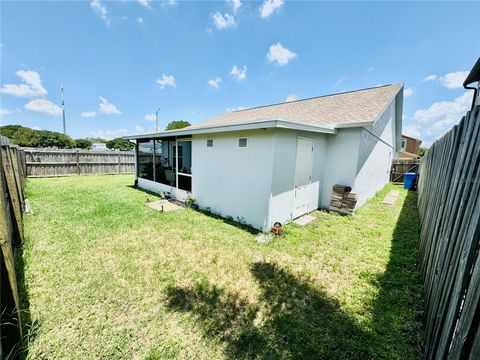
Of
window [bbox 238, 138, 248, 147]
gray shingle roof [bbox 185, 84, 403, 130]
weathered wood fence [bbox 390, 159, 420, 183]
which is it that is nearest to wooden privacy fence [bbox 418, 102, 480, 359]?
window [bbox 238, 138, 248, 147]

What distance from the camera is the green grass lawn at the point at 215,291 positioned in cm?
219

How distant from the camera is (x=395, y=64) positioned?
8.88 metres

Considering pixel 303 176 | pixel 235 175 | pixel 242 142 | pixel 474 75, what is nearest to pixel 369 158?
pixel 474 75

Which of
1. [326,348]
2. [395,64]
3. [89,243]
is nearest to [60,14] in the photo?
[89,243]

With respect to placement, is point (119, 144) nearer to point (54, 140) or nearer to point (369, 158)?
point (54, 140)

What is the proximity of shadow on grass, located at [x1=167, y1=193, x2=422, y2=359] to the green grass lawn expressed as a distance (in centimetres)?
1

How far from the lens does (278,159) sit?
511 centimetres

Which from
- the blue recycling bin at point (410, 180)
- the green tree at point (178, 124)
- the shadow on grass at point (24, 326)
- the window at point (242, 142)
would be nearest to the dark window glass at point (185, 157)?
the window at point (242, 142)

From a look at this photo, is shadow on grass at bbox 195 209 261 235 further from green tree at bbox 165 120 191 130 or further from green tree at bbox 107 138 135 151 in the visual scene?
green tree at bbox 107 138 135 151

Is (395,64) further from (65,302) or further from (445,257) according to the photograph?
(65,302)

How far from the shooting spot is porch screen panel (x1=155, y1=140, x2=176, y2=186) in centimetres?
923

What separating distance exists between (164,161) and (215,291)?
782 centimetres

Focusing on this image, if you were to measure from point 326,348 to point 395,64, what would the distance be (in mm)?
11316

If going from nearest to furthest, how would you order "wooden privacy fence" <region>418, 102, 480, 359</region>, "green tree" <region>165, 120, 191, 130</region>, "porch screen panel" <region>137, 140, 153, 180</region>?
1. "wooden privacy fence" <region>418, 102, 480, 359</region>
2. "porch screen panel" <region>137, 140, 153, 180</region>
3. "green tree" <region>165, 120, 191, 130</region>
